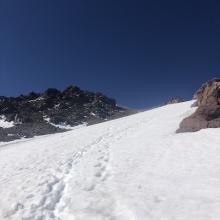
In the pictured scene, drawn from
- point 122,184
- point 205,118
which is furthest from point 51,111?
point 122,184

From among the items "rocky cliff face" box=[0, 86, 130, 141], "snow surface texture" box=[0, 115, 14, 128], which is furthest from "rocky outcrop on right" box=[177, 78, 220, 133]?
"snow surface texture" box=[0, 115, 14, 128]

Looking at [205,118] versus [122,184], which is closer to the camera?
[122,184]

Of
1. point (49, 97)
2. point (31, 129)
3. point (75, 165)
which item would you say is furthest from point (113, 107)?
point (75, 165)

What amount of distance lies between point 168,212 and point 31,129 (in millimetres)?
70191

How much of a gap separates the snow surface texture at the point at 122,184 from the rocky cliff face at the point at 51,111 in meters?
52.7

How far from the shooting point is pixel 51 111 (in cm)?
10788

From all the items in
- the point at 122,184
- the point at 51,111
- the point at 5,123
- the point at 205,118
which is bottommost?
the point at 122,184

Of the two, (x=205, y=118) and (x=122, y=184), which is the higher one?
(x=205, y=118)

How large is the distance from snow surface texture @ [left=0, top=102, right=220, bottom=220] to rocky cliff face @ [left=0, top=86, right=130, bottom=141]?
52.7 metres

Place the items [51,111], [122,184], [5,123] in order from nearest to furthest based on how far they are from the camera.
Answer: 1. [122,184]
2. [5,123]
3. [51,111]

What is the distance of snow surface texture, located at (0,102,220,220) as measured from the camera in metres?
8.26

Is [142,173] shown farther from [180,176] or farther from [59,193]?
[59,193]

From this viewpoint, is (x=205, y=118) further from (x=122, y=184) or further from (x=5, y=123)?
(x=5, y=123)

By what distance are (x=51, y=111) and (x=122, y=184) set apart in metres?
99.4
